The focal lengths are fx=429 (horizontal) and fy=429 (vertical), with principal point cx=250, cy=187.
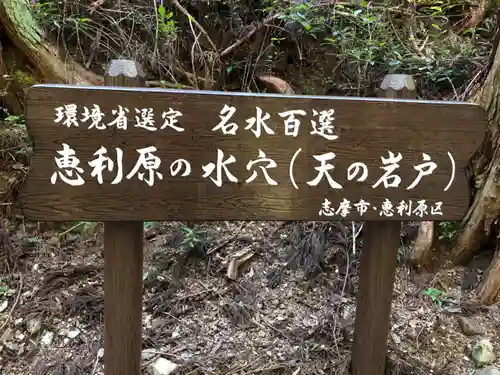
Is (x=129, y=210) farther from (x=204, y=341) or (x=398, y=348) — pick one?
(x=398, y=348)

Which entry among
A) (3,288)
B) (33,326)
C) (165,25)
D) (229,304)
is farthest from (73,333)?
(165,25)

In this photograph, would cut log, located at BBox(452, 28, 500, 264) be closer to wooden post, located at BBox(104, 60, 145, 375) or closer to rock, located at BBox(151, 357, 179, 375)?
rock, located at BBox(151, 357, 179, 375)

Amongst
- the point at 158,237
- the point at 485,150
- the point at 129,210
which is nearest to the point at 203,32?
the point at 158,237

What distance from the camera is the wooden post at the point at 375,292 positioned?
1986mm

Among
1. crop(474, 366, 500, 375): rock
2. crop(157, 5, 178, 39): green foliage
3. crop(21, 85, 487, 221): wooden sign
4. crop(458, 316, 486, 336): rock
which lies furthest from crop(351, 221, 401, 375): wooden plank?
crop(157, 5, 178, 39): green foliage

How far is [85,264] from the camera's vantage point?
303 cm

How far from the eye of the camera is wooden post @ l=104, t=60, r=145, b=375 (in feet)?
5.85

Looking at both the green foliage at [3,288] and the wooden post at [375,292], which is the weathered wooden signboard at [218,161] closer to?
the wooden post at [375,292]

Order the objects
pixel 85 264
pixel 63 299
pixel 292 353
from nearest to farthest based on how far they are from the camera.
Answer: pixel 292 353 < pixel 63 299 < pixel 85 264

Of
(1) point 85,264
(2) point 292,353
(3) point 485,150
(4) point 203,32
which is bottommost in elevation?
(2) point 292,353

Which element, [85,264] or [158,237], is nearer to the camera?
[85,264]

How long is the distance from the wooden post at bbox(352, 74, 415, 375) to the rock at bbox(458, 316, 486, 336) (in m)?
0.90

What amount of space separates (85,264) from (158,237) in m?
0.54

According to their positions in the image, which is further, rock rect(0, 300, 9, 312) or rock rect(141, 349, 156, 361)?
rock rect(0, 300, 9, 312)
